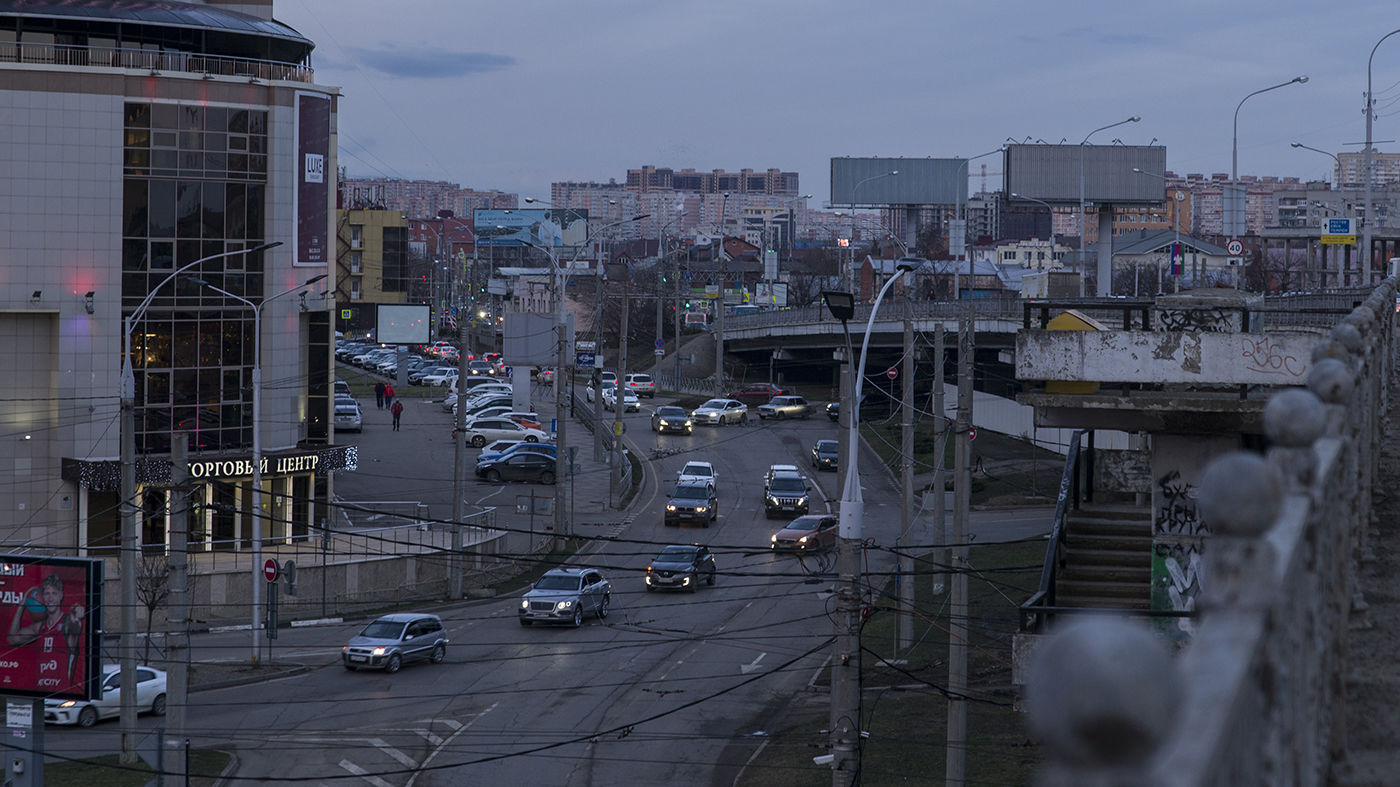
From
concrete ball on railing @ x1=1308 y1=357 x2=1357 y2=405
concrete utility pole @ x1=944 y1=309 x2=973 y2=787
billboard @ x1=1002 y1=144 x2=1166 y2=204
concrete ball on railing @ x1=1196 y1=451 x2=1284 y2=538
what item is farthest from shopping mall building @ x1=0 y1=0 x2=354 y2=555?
billboard @ x1=1002 y1=144 x2=1166 y2=204

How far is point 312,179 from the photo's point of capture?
38.4 metres

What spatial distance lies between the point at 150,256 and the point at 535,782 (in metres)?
21.4

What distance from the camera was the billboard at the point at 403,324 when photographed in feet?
248

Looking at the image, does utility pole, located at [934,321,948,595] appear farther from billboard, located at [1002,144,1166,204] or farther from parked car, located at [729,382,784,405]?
billboard, located at [1002,144,1166,204]

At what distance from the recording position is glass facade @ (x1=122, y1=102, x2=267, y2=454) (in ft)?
117

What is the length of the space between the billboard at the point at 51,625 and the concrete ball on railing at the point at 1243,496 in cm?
2111

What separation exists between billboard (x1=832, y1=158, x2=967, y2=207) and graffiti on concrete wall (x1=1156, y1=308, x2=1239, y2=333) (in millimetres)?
90750

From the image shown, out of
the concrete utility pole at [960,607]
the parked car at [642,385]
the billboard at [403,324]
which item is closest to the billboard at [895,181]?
the parked car at [642,385]

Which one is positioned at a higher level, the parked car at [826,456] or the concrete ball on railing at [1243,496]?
the concrete ball on railing at [1243,496]

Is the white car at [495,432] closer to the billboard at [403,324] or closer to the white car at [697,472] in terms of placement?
the white car at [697,472]

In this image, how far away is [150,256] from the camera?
35969 millimetres

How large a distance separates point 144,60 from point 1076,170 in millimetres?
67263

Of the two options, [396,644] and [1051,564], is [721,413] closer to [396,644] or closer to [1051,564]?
[396,644]

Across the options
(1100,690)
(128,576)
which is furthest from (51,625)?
(1100,690)
